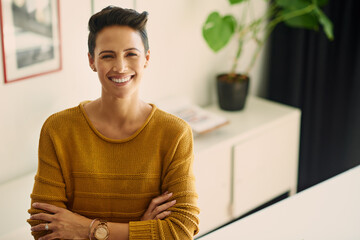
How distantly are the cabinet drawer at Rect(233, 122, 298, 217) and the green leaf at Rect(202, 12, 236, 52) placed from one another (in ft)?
1.60

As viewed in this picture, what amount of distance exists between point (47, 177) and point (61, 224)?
5.2 inches

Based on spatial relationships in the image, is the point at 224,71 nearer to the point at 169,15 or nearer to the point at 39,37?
the point at 169,15

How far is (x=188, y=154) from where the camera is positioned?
1451 millimetres

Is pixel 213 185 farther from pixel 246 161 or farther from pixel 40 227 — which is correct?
pixel 40 227

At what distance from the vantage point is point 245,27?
2.91 meters

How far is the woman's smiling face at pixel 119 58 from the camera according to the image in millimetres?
1307

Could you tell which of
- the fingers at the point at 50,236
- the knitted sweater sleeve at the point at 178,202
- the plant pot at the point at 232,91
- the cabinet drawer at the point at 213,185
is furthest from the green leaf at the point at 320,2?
the fingers at the point at 50,236

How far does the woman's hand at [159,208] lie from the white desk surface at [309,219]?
19cm

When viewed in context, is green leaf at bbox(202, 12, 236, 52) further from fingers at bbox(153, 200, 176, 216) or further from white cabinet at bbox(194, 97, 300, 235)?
fingers at bbox(153, 200, 176, 216)

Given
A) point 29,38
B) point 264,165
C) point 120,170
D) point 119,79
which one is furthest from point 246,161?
point 119,79

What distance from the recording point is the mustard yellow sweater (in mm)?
1404

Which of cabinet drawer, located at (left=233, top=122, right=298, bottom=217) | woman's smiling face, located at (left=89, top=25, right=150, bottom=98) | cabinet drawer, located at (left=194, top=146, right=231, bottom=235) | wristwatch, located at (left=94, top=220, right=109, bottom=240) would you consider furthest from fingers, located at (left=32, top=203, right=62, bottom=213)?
cabinet drawer, located at (left=233, top=122, right=298, bottom=217)

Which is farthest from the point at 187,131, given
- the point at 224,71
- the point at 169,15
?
the point at 224,71

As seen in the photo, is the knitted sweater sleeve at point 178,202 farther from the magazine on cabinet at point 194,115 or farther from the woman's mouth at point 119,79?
the magazine on cabinet at point 194,115
